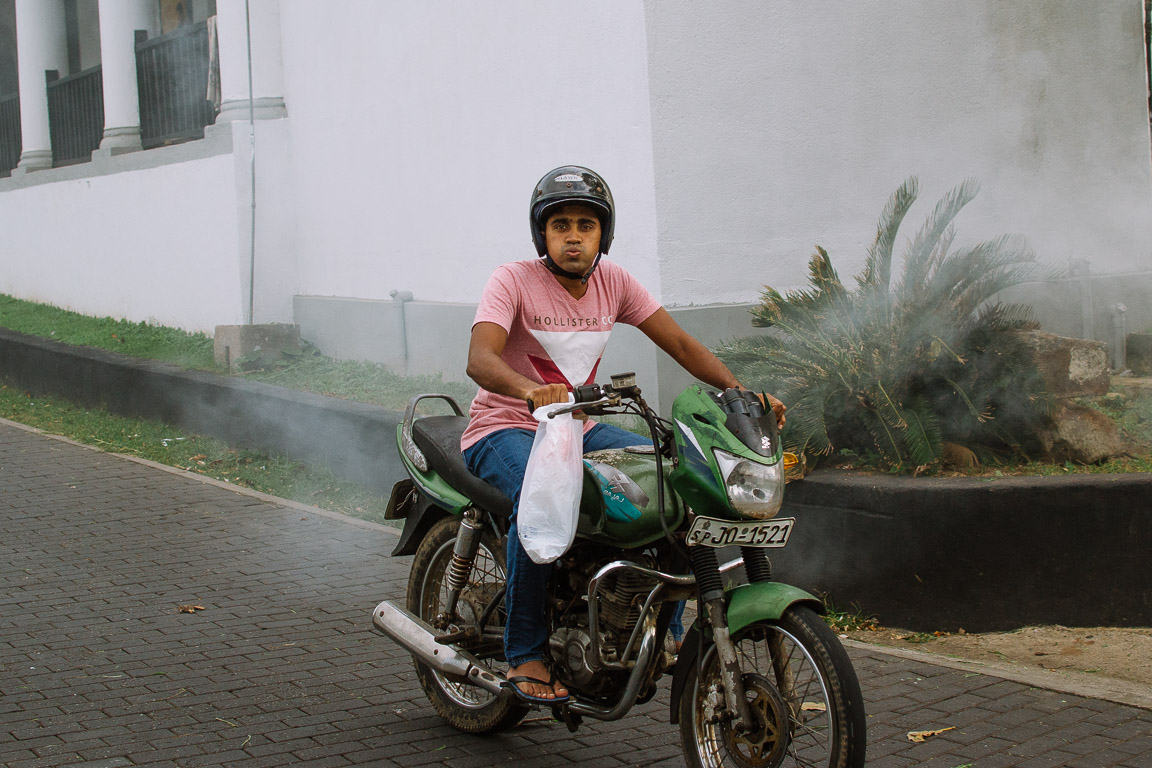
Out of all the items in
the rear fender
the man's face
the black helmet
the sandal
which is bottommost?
the sandal

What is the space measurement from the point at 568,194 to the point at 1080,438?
3.36 m

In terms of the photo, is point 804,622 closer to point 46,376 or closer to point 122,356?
point 122,356

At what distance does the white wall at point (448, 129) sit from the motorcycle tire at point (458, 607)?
347cm

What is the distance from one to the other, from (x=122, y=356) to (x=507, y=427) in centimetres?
900

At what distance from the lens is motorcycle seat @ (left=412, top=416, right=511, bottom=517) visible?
436 centimetres

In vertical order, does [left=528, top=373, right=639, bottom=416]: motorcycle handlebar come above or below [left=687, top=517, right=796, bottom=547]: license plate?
above

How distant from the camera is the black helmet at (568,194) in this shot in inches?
163

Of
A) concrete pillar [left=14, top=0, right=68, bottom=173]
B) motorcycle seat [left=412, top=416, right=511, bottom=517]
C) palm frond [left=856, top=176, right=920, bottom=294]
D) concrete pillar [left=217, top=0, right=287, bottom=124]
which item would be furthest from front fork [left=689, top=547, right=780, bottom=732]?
concrete pillar [left=14, top=0, right=68, bottom=173]

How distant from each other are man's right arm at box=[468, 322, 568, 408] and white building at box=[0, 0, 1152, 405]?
12.6 ft

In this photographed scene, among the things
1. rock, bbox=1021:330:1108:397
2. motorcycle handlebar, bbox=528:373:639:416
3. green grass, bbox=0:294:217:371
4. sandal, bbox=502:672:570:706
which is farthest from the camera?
green grass, bbox=0:294:217:371

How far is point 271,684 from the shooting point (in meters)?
5.27

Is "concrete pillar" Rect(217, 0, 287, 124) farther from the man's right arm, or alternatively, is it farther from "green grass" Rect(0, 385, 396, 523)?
the man's right arm

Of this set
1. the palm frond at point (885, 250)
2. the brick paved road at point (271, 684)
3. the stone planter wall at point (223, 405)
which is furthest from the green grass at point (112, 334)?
the palm frond at point (885, 250)

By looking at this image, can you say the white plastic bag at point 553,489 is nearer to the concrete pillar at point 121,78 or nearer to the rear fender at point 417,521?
the rear fender at point 417,521
